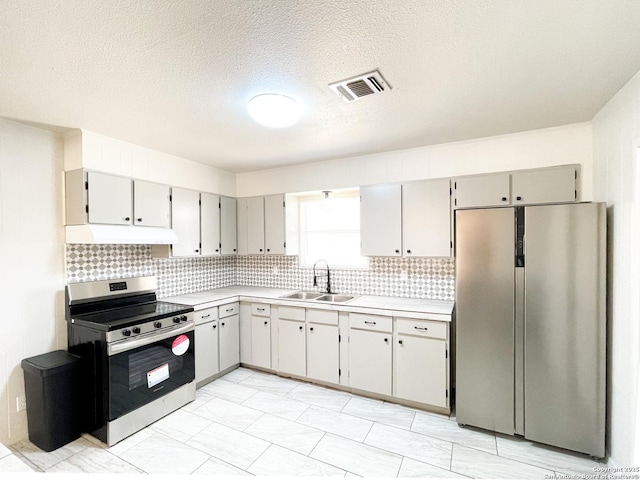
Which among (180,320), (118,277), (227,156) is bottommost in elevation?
(180,320)

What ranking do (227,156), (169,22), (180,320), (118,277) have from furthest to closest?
(227,156) → (118,277) → (180,320) → (169,22)

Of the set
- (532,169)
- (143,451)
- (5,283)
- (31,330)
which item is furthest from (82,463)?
(532,169)

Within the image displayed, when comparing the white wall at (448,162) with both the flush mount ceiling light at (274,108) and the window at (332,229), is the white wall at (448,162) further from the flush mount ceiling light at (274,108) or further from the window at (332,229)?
the flush mount ceiling light at (274,108)

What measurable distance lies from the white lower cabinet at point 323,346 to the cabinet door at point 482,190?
173 cm

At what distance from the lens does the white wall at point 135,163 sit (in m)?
2.62

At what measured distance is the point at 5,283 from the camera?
92.9 inches

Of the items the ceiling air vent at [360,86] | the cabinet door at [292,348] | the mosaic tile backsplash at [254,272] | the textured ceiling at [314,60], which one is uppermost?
the textured ceiling at [314,60]

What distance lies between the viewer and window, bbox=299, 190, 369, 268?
3836 millimetres

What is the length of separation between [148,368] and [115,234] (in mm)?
1214

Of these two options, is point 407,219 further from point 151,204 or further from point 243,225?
point 151,204

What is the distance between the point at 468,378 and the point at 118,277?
11.3ft

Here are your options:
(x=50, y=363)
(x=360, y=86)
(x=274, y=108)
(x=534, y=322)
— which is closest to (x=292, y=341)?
(x=50, y=363)

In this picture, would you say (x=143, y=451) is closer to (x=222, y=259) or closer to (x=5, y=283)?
(x=5, y=283)

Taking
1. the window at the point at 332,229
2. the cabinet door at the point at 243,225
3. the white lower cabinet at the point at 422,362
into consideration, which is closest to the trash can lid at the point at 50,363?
the cabinet door at the point at 243,225
